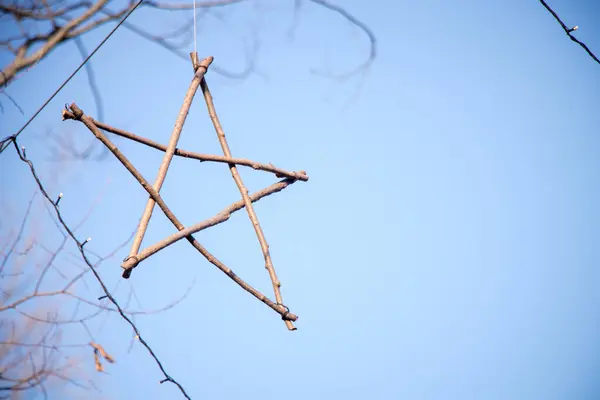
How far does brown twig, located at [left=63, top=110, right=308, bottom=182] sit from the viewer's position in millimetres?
2330

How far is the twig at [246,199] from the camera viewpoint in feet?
8.18

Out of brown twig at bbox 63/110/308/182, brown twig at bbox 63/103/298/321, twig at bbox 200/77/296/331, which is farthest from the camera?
twig at bbox 200/77/296/331

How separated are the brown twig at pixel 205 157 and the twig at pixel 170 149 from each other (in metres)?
0.12

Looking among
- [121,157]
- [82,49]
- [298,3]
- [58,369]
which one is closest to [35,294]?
[58,369]

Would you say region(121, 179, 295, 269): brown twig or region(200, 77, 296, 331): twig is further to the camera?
region(200, 77, 296, 331): twig

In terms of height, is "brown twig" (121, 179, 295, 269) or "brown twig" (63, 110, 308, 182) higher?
"brown twig" (63, 110, 308, 182)

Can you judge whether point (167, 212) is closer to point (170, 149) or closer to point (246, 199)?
point (170, 149)

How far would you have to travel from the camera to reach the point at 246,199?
255 cm

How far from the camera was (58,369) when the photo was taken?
4578 mm

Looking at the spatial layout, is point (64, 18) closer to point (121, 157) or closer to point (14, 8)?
point (14, 8)

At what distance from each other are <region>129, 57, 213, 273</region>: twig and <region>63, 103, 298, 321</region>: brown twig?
0.04m

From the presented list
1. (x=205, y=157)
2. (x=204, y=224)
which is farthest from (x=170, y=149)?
(x=204, y=224)

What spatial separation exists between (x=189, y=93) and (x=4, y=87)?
1.85 meters

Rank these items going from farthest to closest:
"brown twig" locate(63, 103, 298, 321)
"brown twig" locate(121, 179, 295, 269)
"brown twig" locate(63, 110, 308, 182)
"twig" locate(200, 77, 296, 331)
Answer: "twig" locate(200, 77, 296, 331)
"brown twig" locate(63, 110, 308, 182)
"brown twig" locate(63, 103, 298, 321)
"brown twig" locate(121, 179, 295, 269)
